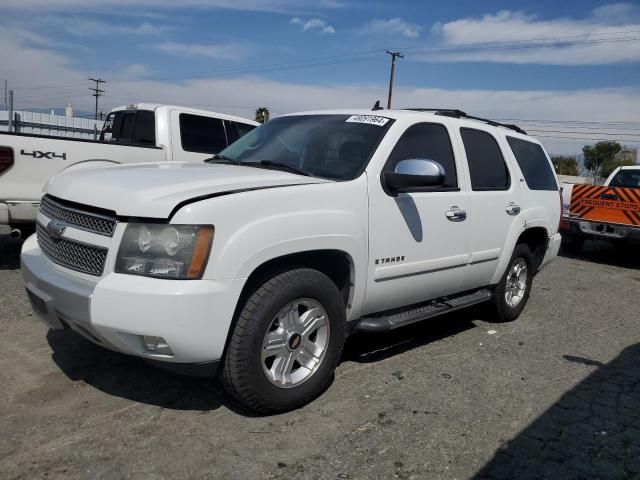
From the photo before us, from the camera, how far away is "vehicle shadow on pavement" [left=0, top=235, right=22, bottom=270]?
635cm

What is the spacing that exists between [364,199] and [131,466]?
1.97 meters

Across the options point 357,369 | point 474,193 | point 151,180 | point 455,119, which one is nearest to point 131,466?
point 151,180

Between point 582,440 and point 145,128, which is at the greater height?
point 145,128

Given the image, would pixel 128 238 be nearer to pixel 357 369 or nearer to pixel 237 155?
pixel 237 155

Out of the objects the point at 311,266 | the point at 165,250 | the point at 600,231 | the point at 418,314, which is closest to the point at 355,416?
the point at 311,266

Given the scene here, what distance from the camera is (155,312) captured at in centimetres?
265

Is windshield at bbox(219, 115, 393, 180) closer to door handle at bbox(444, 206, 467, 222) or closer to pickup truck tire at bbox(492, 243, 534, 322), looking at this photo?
door handle at bbox(444, 206, 467, 222)

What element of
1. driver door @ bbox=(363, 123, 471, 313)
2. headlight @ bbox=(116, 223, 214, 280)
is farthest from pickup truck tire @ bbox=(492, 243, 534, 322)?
headlight @ bbox=(116, 223, 214, 280)

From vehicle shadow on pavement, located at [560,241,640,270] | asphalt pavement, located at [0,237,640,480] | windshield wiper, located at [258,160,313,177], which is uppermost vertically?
windshield wiper, located at [258,160,313,177]

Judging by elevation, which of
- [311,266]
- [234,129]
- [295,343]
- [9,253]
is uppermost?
[234,129]

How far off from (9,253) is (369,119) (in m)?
5.24

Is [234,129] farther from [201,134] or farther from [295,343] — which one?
[295,343]

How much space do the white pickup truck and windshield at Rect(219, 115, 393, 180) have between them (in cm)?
250

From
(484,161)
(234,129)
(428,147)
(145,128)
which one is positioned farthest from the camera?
(234,129)
